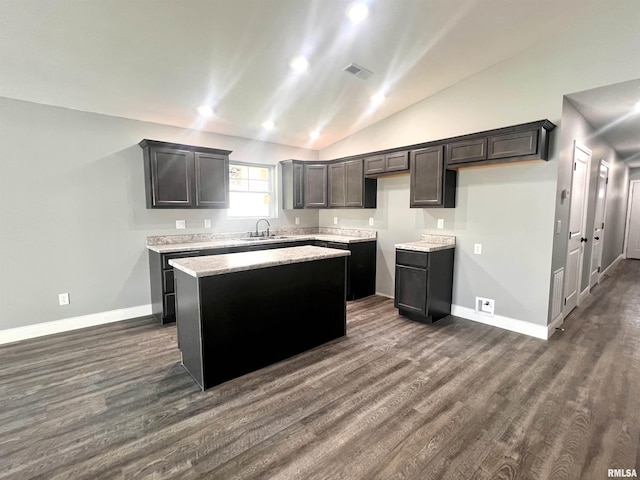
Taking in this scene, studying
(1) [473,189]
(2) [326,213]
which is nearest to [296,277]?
(1) [473,189]

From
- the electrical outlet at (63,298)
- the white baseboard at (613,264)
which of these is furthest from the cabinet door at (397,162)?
the white baseboard at (613,264)

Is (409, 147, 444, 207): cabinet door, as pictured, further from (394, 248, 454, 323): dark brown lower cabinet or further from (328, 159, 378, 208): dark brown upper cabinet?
(328, 159, 378, 208): dark brown upper cabinet

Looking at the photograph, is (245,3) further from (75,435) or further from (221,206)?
(75,435)

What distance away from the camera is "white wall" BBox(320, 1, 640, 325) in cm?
283

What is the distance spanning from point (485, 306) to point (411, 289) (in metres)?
0.93

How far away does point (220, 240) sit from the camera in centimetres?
460

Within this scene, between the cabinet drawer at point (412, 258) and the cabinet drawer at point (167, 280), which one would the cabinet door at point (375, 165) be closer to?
the cabinet drawer at point (412, 258)

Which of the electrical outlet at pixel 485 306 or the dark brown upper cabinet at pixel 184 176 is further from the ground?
the dark brown upper cabinet at pixel 184 176

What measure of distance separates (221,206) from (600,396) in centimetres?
438

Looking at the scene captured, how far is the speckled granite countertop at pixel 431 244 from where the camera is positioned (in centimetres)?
367

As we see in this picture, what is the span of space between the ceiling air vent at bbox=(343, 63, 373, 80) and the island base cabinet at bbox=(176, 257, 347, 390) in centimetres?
207

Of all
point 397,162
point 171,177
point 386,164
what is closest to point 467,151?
point 397,162

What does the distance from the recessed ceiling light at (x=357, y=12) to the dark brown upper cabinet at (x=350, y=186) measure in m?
2.30

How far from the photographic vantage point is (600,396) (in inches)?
89.8
